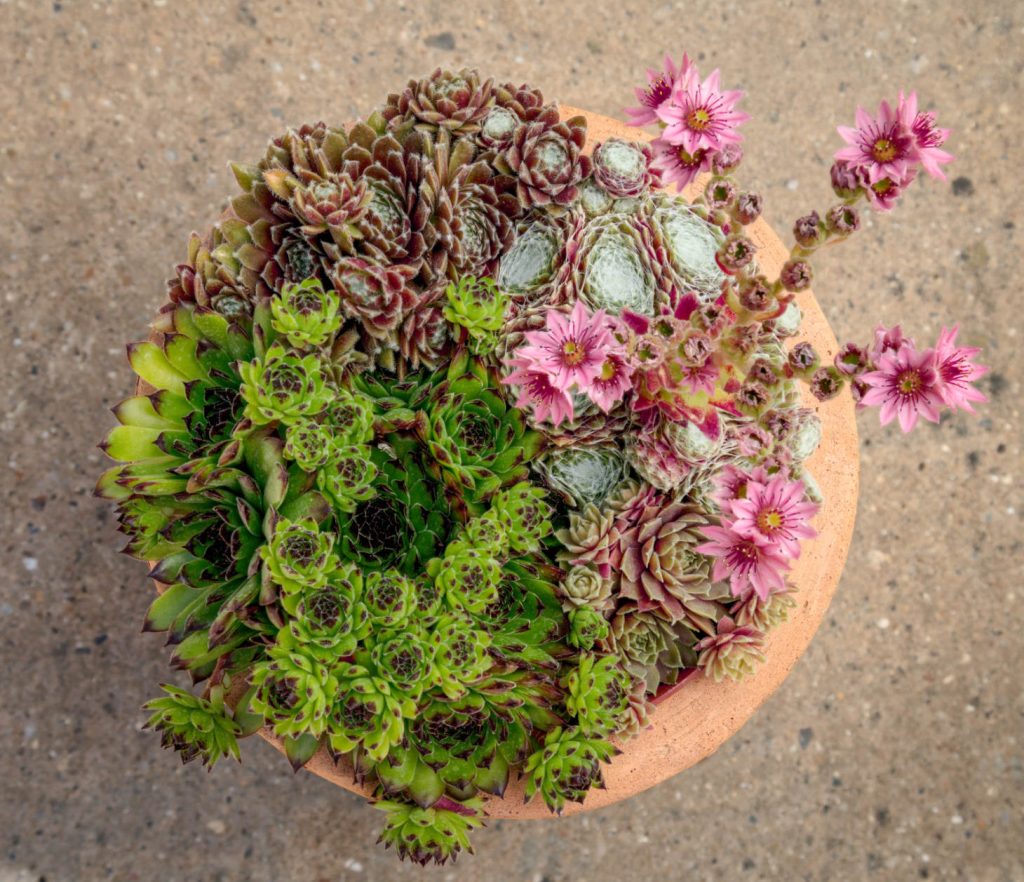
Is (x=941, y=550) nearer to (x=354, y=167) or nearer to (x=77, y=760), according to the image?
(x=354, y=167)

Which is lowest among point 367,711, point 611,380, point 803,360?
point 367,711

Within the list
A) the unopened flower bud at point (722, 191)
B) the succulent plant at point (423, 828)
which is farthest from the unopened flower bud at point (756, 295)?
the succulent plant at point (423, 828)

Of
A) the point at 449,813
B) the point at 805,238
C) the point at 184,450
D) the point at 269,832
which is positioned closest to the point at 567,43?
the point at 805,238

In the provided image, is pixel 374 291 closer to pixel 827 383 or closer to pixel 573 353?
pixel 573 353

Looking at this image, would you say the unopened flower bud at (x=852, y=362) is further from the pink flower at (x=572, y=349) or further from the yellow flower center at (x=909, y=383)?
the pink flower at (x=572, y=349)

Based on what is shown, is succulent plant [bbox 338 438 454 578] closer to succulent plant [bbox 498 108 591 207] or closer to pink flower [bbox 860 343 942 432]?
succulent plant [bbox 498 108 591 207]

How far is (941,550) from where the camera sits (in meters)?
1.99

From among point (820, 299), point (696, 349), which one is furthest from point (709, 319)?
point (820, 299)

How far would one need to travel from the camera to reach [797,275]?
0.92 meters

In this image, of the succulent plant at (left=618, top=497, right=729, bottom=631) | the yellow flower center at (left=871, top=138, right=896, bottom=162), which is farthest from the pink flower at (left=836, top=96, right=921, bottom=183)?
the succulent plant at (left=618, top=497, right=729, bottom=631)

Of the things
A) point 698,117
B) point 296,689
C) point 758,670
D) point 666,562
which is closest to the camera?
point 296,689

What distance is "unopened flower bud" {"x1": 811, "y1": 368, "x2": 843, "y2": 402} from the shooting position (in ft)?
3.16

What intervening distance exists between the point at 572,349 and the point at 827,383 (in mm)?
279

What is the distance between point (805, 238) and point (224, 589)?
75 centimetres
